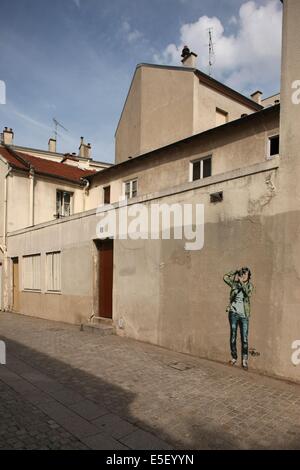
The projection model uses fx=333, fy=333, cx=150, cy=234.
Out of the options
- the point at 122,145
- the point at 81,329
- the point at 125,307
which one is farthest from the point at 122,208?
the point at 122,145

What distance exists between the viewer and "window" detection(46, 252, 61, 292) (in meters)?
12.2

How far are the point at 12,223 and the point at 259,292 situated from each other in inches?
484

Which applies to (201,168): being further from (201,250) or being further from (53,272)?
(53,272)

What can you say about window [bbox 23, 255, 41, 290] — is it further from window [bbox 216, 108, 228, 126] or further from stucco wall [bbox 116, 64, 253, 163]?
window [bbox 216, 108, 228, 126]

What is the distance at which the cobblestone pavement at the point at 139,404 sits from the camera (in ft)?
11.6

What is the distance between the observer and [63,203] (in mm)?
16531

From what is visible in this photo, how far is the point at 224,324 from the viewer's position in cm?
630

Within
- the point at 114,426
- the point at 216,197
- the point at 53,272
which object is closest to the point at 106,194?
the point at 53,272

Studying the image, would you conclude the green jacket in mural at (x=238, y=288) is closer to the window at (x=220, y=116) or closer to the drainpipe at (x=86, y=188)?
the window at (x=220, y=116)

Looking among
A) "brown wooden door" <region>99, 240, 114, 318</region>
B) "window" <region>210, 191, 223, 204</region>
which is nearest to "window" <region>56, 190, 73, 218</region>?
"brown wooden door" <region>99, 240, 114, 318</region>

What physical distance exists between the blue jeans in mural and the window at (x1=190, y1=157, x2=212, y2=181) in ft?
17.4

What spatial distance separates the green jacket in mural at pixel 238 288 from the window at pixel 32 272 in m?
9.28

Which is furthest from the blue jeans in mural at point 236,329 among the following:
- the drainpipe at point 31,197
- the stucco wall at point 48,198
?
the stucco wall at point 48,198
